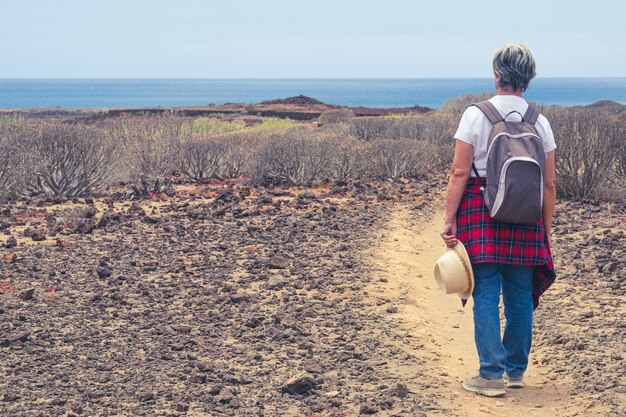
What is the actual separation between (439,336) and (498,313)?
1755mm

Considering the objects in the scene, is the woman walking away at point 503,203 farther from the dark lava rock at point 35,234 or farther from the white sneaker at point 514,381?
the dark lava rock at point 35,234

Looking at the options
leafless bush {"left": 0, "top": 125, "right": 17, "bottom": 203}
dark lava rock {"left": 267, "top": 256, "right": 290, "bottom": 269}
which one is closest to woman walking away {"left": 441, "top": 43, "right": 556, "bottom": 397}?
dark lava rock {"left": 267, "top": 256, "right": 290, "bottom": 269}

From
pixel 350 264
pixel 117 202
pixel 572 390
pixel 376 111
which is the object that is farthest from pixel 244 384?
pixel 376 111

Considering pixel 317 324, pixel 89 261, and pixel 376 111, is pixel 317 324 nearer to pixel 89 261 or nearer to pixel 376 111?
pixel 89 261

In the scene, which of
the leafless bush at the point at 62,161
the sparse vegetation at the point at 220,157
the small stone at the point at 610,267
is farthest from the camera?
the leafless bush at the point at 62,161

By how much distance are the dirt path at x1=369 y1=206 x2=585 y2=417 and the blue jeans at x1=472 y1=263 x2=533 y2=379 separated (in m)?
0.24

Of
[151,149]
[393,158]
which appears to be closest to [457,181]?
[151,149]

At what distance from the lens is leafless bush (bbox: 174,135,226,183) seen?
16.5 metres

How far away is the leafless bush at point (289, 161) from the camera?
15906 mm
